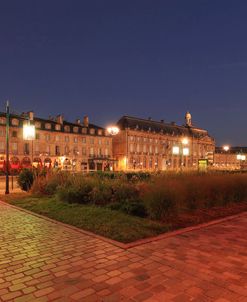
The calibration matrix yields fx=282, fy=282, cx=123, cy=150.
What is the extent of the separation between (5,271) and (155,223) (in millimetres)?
4090

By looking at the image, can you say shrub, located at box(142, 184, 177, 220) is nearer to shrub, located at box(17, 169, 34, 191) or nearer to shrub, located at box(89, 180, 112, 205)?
shrub, located at box(89, 180, 112, 205)

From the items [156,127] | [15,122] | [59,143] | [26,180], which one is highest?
[156,127]

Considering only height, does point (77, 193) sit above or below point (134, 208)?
above

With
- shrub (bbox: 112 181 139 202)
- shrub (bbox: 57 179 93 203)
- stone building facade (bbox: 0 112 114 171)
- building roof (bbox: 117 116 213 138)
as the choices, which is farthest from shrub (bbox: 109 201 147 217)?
building roof (bbox: 117 116 213 138)

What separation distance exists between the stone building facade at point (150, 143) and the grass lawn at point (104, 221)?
59.3 m

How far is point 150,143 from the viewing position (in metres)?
84.8

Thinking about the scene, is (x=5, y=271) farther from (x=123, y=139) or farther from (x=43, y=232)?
(x=123, y=139)

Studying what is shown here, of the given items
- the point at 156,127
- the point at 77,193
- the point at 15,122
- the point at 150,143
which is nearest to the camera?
the point at 77,193

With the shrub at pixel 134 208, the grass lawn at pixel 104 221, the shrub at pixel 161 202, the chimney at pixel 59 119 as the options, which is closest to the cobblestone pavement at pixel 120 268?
the grass lawn at pixel 104 221

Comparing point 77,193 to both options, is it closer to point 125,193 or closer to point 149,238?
point 125,193

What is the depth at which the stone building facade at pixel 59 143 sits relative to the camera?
5309cm

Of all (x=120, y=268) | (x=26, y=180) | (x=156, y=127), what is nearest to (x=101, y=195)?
(x=120, y=268)

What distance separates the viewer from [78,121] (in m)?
67.6

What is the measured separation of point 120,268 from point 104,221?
10.8 ft
